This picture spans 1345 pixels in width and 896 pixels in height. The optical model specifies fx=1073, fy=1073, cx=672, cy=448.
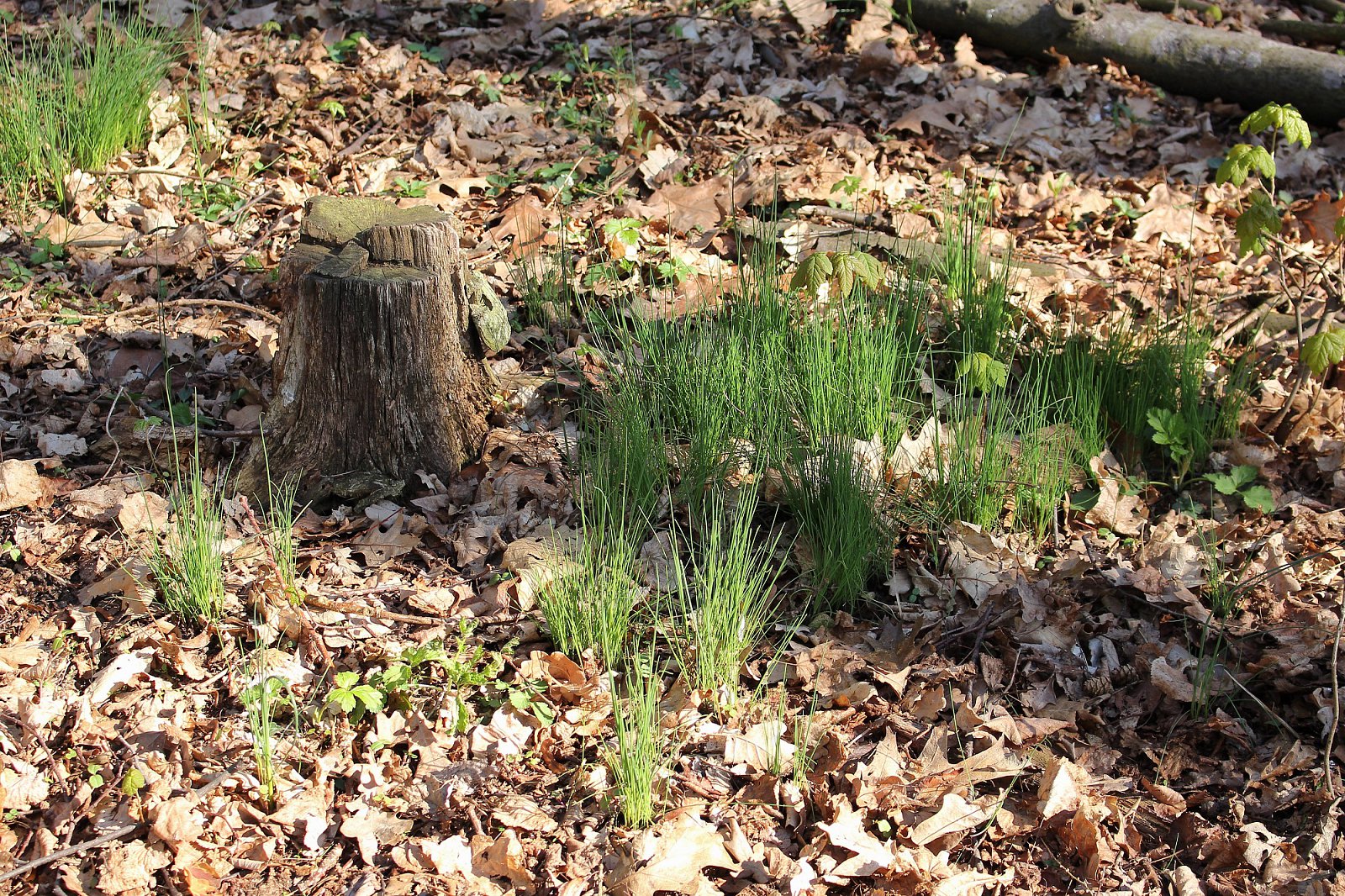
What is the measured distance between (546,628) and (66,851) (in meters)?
1.03

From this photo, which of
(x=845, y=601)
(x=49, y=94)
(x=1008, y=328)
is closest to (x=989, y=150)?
(x=1008, y=328)

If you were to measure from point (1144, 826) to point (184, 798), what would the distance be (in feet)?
6.41

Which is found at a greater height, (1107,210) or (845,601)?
(1107,210)

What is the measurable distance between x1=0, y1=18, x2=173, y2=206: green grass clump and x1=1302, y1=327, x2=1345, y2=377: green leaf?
411cm

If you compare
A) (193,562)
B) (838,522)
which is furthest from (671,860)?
(193,562)

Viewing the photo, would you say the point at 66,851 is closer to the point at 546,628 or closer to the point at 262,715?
the point at 262,715

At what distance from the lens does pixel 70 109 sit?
3.96 metres

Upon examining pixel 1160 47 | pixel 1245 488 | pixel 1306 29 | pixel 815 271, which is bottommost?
pixel 1245 488

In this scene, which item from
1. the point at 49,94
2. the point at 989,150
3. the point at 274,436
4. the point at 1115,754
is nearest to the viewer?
the point at 1115,754

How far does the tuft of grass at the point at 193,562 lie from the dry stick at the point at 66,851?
523 mm

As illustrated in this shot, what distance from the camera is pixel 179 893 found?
1986 millimetres

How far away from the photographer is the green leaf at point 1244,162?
9.37 feet

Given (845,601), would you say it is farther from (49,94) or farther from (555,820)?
A: (49,94)

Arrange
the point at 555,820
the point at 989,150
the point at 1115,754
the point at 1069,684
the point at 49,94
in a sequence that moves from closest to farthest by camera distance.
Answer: the point at 555,820
the point at 1115,754
the point at 1069,684
the point at 49,94
the point at 989,150
